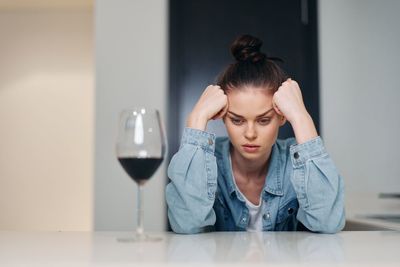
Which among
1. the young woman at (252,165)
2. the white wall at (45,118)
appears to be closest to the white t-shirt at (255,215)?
the young woman at (252,165)

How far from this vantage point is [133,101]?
2.29 m

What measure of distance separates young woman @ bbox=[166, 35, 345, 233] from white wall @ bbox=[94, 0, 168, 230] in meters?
0.79

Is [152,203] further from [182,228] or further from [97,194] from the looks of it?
[182,228]

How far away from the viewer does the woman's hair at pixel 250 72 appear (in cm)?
148

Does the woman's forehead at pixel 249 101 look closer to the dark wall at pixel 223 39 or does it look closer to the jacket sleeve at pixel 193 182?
the jacket sleeve at pixel 193 182

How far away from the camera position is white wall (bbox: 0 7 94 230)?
3812 mm

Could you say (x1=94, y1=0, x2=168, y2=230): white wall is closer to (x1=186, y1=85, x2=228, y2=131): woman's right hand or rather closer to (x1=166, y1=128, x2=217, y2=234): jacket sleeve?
(x1=186, y1=85, x2=228, y2=131): woman's right hand

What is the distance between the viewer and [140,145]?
82 centimetres

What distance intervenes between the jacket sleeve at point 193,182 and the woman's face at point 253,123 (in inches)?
10.0

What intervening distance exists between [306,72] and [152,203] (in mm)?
883

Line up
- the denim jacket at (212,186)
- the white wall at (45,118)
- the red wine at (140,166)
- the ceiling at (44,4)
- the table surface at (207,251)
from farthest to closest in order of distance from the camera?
the white wall at (45,118) → the ceiling at (44,4) → the denim jacket at (212,186) → the red wine at (140,166) → the table surface at (207,251)

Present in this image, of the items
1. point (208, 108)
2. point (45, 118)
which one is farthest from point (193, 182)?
point (45, 118)

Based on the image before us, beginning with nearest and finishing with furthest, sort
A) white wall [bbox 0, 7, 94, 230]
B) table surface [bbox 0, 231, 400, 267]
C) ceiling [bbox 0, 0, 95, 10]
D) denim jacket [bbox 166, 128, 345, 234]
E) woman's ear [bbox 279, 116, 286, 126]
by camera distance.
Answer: table surface [bbox 0, 231, 400, 267]
denim jacket [bbox 166, 128, 345, 234]
woman's ear [bbox 279, 116, 286, 126]
ceiling [bbox 0, 0, 95, 10]
white wall [bbox 0, 7, 94, 230]

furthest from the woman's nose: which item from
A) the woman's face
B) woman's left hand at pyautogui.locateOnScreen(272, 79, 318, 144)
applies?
woman's left hand at pyautogui.locateOnScreen(272, 79, 318, 144)
